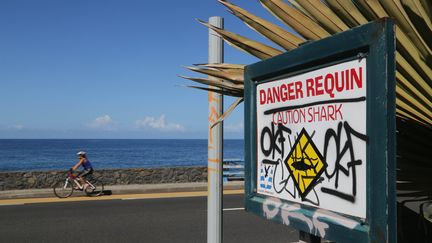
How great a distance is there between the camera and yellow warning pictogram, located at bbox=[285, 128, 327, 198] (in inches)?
56.7

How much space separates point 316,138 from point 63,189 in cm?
1322

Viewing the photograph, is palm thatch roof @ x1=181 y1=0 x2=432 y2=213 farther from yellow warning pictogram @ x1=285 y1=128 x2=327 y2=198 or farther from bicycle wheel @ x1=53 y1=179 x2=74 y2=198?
bicycle wheel @ x1=53 y1=179 x2=74 y2=198

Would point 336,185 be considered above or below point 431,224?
above

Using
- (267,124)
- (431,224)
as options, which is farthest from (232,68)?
(431,224)

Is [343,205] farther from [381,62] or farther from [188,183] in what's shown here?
[188,183]

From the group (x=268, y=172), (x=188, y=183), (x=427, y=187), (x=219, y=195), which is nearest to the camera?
(x=427, y=187)

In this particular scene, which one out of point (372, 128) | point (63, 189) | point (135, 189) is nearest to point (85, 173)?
point (63, 189)

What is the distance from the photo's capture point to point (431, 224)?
1721mm

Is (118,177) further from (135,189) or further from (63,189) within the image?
(63,189)

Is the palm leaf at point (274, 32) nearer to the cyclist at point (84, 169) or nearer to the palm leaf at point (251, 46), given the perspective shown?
the palm leaf at point (251, 46)

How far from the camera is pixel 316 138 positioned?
1.46 meters

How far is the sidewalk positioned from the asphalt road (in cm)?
143

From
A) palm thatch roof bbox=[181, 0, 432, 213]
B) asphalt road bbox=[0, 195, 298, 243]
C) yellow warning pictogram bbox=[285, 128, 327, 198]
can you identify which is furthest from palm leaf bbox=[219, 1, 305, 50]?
asphalt road bbox=[0, 195, 298, 243]

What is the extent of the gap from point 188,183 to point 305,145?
1426cm
